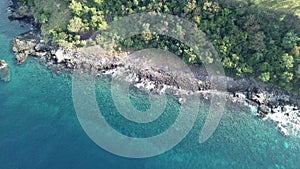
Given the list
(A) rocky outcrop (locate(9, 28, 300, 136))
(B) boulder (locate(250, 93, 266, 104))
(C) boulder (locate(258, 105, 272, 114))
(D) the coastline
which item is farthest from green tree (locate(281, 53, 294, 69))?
(C) boulder (locate(258, 105, 272, 114))

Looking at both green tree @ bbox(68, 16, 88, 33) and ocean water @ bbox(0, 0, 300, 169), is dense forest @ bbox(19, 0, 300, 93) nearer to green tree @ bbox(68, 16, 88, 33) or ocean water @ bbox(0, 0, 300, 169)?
green tree @ bbox(68, 16, 88, 33)

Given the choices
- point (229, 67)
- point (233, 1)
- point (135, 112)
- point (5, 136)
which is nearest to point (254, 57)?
point (229, 67)

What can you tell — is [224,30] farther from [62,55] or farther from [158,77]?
[62,55]

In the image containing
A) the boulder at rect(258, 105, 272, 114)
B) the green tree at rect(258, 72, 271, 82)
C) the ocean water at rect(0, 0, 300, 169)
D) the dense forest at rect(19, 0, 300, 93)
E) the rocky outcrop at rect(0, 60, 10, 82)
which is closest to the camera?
the ocean water at rect(0, 0, 300, 169)

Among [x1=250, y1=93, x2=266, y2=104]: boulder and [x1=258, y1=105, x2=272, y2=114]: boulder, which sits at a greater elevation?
[x1=250, y1=93, x2=266, y2=104]: boulder

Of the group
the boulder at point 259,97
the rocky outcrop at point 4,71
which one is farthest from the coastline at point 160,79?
the rocky outcrop at point 4,71

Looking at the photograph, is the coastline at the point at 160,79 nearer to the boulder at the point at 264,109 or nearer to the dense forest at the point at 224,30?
the boulder at the point at 264,109

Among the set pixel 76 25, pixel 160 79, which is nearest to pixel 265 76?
pixel 160 79

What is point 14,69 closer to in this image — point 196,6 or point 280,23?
point 196,6
